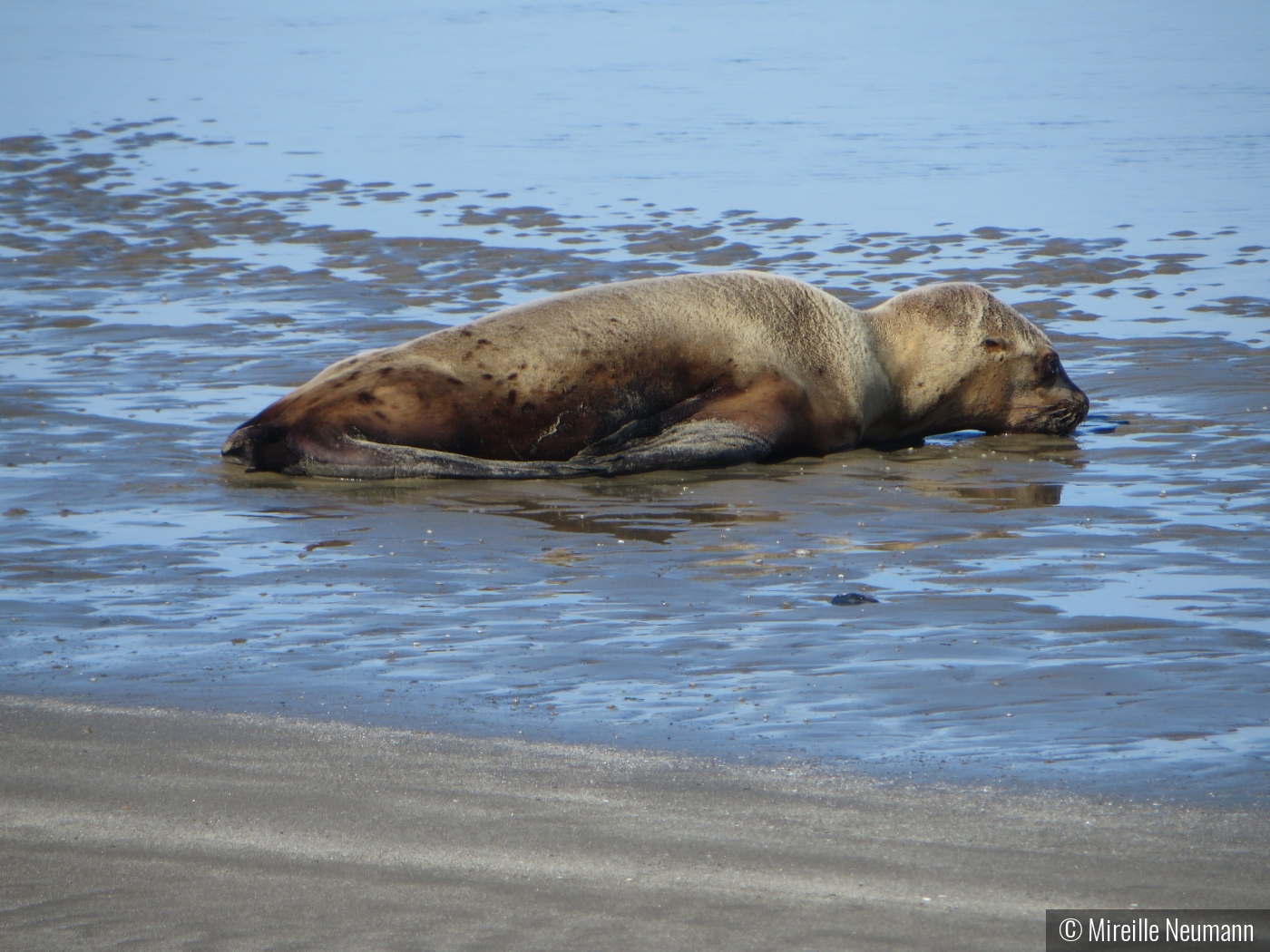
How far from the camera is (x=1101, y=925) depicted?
293 cm

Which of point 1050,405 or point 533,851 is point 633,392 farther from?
point 533,851

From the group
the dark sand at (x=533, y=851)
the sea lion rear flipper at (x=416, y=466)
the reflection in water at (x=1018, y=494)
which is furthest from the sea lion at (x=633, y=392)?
the dark sand at (x=533, y=851)

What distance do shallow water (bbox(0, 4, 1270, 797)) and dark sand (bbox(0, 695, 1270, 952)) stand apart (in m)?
0.26

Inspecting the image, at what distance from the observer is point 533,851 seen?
10.8 ft

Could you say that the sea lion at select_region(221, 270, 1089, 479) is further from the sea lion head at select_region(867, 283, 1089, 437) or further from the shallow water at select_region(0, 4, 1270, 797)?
the shallow water at select_region(0, 4, 1270, 797)

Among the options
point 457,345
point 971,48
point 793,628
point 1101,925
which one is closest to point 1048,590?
point 793,628

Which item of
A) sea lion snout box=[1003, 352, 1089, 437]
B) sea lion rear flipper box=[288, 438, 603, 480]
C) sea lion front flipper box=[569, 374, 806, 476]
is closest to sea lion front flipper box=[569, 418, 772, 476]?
sea lion front flipper box=[569, 374, 806, 476]

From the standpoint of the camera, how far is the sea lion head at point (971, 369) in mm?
8656

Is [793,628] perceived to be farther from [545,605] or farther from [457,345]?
[457,345]

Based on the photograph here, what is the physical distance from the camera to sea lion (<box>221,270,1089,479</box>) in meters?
7.61

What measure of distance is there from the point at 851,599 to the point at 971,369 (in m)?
3.76

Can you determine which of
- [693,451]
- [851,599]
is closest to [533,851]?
[851,599]

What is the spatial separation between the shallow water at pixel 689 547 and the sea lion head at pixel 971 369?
0.52 ft

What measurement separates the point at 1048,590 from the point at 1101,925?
2.57 metres
